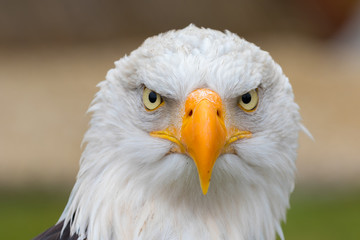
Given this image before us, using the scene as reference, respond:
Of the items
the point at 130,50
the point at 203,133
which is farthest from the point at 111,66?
the point at 203,133

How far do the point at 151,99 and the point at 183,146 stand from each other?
199mm

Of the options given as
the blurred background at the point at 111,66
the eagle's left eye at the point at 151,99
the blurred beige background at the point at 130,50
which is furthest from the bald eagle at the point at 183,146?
the blurred beige background at the point at 130,50

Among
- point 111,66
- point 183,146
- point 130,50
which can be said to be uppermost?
point 130,50

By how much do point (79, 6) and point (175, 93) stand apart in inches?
307

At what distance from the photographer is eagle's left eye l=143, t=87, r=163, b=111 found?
6.98 feet

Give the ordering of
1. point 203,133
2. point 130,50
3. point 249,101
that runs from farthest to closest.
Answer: point 130,50 < point 249,101 < point 203,133

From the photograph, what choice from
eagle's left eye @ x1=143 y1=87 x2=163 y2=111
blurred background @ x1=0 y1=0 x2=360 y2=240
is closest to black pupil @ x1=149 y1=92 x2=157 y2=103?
eagle's left eye @ x1=143 y1=87 x2=163 y2=111

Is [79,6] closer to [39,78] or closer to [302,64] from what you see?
[39,78]

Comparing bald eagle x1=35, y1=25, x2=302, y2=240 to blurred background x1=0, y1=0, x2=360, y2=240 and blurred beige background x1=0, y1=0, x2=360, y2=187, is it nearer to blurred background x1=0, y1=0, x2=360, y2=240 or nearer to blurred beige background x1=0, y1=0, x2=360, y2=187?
blurred background x1=0, y1=0, x2=360, y2=240

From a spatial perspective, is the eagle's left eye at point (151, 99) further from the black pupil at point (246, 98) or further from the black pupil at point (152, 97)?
the black pupil at point (246, 98)

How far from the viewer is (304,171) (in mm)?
6953

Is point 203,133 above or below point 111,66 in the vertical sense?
below

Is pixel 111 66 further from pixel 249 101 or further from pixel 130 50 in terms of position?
pixel 249 101

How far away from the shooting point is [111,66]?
905cm
